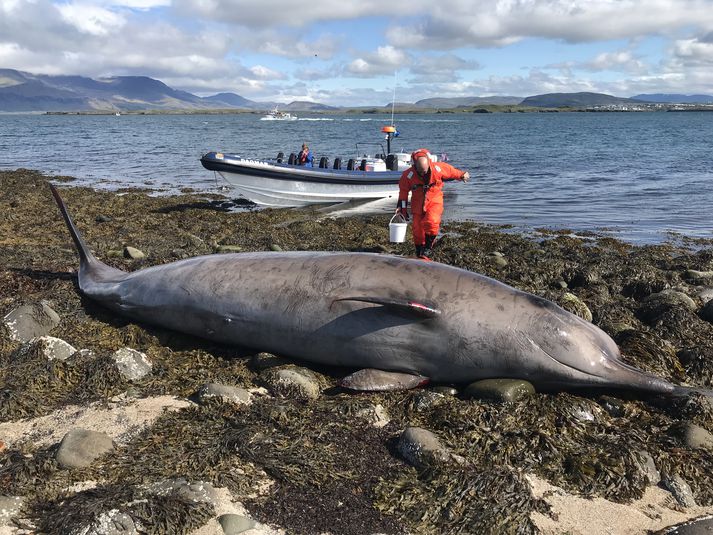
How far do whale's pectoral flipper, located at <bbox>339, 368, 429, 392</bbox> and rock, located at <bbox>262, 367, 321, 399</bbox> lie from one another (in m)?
0.30

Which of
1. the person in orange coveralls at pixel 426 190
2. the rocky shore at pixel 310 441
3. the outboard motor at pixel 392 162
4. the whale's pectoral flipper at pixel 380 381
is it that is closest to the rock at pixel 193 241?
the rocky shore at pixel 310 441

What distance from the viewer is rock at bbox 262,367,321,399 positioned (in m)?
5.43

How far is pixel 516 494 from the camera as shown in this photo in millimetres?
4027

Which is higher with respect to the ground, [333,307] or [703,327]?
[333,307]

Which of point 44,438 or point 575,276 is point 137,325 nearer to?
point 44,438

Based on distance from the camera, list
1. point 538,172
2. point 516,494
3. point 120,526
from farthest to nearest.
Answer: point 538,172 → point 516,494 → point 120,526

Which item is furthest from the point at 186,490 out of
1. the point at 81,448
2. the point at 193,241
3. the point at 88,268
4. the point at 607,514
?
the point at 193,241

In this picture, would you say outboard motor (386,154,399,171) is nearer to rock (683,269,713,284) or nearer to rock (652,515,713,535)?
rock (683,269,713,284)

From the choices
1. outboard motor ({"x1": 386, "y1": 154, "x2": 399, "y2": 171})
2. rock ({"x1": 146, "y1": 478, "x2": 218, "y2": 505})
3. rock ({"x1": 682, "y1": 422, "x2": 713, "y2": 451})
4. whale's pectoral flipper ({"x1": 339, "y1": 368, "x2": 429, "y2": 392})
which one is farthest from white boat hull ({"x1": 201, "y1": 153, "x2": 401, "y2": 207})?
rock ({"x1": 682, "y1": 422, "x2": 713, "y2": 451})

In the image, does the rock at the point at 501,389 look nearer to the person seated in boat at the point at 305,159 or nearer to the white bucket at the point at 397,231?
the white bucket at the point at 397,231

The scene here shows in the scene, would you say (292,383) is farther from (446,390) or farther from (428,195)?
(428,195)

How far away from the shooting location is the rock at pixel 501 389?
203 inches

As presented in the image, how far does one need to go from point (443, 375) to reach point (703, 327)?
12.2 ft

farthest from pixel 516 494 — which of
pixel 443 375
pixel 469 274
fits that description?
pixel 469 274
